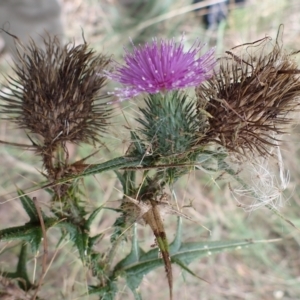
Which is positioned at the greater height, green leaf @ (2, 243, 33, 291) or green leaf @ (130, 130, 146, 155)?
green leaf @ (130, 130, 146, 155)

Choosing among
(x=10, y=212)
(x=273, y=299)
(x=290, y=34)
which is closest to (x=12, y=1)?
(x=10, y=212)

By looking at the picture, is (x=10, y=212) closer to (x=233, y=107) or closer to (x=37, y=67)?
(x=37, y=67)

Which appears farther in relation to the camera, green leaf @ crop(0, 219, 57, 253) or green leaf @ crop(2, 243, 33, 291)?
green leaf @ crop(2, 243, 33, 291)

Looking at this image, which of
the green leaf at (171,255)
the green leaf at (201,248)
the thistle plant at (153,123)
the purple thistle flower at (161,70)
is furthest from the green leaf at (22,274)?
the purple thistle flower at (161,70)

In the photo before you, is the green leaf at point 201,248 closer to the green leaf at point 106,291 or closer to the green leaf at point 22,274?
the green leaf at point 106,291

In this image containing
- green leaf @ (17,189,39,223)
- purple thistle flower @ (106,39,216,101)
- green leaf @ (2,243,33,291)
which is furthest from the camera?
green leaf @ (2,243,33,291)

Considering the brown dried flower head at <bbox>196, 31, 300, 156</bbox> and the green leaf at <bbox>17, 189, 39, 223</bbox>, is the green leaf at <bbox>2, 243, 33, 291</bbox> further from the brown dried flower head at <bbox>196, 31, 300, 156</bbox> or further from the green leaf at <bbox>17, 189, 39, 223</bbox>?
the brown dried flower head at <bbox>196, 31, 300, 156</bbox>

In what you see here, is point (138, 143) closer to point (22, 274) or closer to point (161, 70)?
point (161, 70)

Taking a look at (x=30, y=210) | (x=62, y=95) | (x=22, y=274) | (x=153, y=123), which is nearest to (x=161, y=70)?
(x=153, y=123)

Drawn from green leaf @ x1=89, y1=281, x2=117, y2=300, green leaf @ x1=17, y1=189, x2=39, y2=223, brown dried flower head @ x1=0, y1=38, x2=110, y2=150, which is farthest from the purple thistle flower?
green leaf @ x1=89, y1=281, x2=117, y2=300

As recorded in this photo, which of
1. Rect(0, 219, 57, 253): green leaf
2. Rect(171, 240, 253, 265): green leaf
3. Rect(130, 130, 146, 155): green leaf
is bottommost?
Rect(171, 240, 253, 265): green leaf
